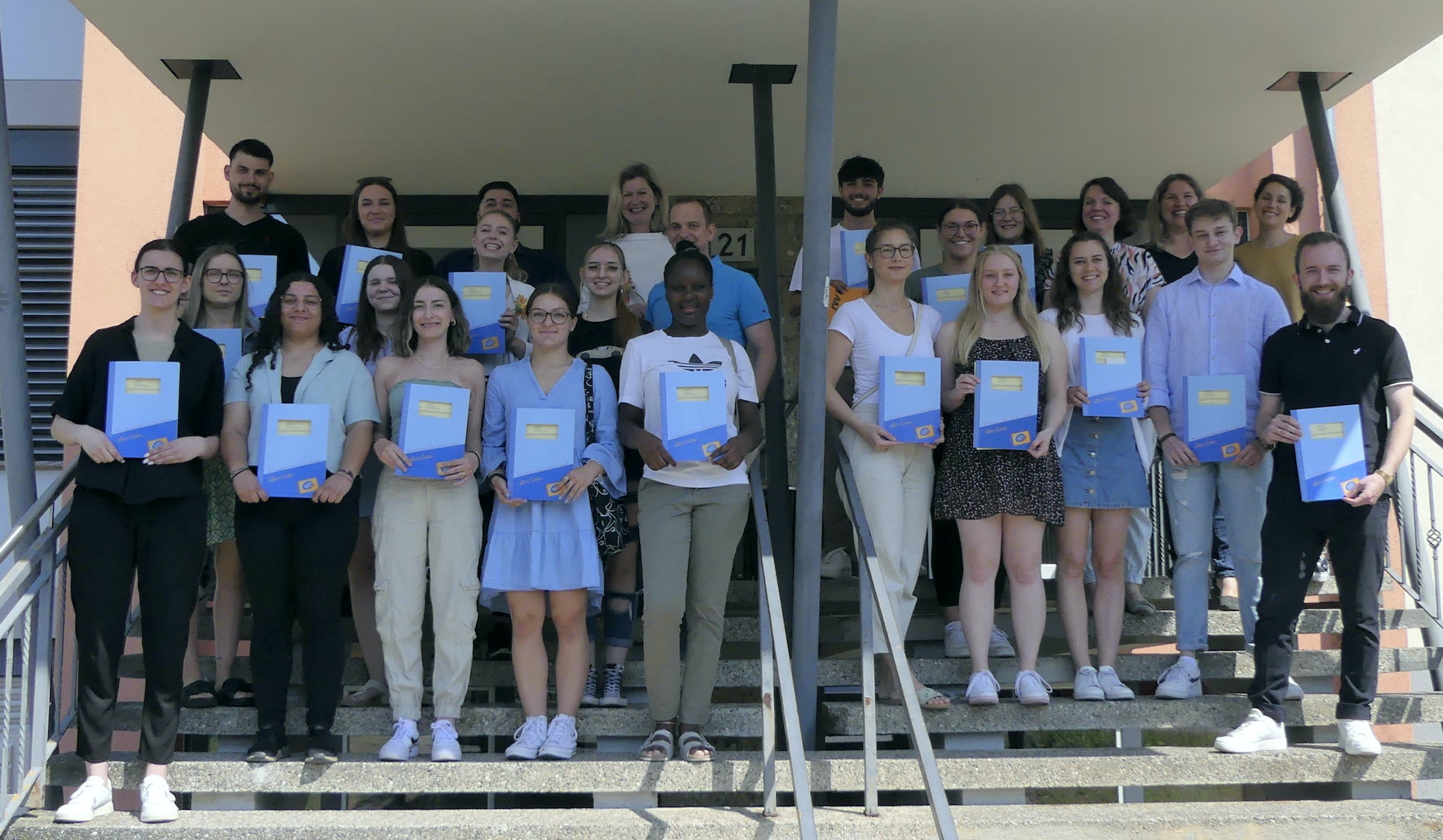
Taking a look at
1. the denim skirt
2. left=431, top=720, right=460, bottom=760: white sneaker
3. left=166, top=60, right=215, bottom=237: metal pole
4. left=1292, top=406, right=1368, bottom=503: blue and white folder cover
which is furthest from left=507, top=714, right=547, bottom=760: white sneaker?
left=166, top=60, right=215, bottom=237: metal pole

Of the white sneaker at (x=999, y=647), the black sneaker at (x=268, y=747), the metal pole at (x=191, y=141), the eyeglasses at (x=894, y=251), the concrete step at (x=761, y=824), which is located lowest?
the concrete step at (x=761, y=824)

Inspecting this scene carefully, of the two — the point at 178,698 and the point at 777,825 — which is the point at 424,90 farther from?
the point at 777,825

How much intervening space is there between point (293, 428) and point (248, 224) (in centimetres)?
170

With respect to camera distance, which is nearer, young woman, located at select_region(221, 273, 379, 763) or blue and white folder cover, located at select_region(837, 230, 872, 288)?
young woman, located at select_region(221, 273, 379, 763)

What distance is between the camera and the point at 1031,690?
185 inches

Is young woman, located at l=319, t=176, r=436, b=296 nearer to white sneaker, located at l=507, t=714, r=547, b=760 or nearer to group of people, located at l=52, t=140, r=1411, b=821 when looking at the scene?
group of people, located at l=52, t=140, r=1411, b=821

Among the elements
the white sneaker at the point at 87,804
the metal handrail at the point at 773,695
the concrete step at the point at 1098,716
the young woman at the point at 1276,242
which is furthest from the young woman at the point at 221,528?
the young woman at the point at 1276,242

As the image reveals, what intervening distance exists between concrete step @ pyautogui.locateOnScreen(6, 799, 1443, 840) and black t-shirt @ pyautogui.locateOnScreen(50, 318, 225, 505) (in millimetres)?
1072

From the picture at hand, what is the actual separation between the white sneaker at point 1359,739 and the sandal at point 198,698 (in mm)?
4040

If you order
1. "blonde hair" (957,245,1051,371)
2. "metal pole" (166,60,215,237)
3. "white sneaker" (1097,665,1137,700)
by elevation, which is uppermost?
"metal pole" (166,60,215,237)

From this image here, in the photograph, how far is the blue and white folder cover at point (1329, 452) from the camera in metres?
4.50

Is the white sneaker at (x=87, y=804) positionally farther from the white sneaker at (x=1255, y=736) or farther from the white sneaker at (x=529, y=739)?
the white sneaker at (x=1255, y=736)

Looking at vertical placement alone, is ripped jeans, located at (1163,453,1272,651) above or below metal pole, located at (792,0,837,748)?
below

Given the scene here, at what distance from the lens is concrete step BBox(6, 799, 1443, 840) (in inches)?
162
